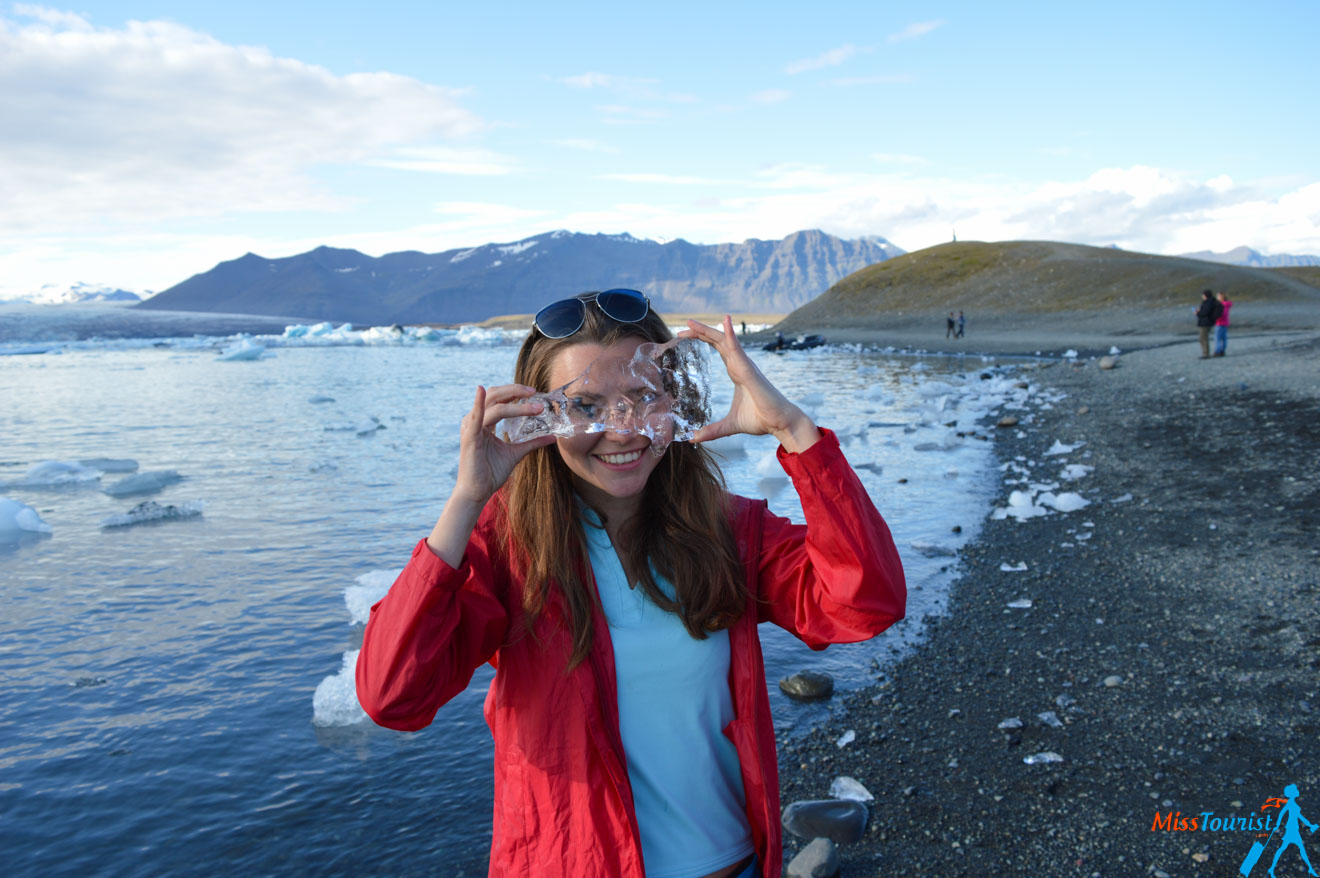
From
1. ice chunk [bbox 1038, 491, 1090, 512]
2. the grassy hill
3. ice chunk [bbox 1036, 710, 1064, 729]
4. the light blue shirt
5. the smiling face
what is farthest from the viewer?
the grassy hill

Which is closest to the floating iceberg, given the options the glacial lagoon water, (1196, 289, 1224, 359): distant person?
the glacial lagoon water

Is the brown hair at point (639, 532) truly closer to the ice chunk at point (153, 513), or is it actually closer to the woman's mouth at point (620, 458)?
the woman's mouth at point (620, 458)

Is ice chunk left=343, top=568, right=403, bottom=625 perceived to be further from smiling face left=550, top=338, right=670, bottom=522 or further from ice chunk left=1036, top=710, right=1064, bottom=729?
smiling face left=550, top=338, right=670, bottom=522

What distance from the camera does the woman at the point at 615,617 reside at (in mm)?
1683

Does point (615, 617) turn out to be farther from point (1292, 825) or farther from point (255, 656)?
point (255, 656)

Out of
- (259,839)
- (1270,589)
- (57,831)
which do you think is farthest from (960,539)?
(57,831)

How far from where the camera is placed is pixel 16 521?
9211 millimetres

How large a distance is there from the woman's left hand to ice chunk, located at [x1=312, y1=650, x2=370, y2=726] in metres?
3.86

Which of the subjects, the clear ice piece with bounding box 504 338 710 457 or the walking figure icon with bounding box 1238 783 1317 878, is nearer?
the clear ice piece with bounding box 504 338 710 457

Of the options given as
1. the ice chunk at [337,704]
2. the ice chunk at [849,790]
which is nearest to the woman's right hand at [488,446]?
the ice chunk at [849,790]

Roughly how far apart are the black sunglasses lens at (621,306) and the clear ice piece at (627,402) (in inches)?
3.0

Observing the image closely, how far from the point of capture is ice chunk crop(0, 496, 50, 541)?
9.13 metres

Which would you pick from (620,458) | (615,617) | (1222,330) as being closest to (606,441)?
(620,458)

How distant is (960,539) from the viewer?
8109mm
